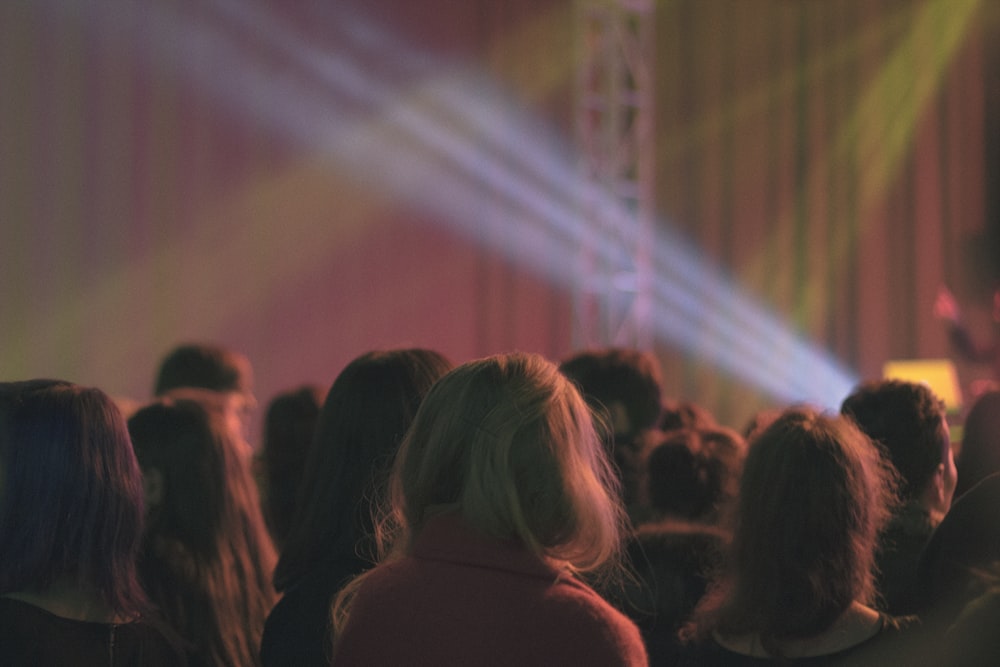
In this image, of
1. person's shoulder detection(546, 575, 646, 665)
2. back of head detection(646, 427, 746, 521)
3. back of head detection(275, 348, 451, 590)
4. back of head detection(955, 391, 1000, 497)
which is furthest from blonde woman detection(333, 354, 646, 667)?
back of head detection(955, 391, 1000, 497)

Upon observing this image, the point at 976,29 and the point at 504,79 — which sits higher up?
the point at 976,29

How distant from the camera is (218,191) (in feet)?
21.0

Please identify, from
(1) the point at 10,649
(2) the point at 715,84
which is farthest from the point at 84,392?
(2) the point at 715,84

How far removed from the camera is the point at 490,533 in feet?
3.98

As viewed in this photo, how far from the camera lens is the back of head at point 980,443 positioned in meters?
2.61

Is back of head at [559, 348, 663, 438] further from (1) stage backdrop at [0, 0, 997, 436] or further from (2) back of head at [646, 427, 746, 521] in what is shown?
(1) stage backdrop at [0, 0, 997, 436]

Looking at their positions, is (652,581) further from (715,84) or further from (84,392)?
(715,84)

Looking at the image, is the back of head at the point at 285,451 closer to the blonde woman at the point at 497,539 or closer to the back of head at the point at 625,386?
the back of head at the point at 625,386

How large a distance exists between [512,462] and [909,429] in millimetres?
1322

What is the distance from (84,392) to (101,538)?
0.21 m

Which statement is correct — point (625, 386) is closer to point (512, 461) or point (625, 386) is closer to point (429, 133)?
point (512, 461)

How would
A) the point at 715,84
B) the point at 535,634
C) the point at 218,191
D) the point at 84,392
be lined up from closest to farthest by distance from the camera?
the point at 535,634
the point at 84,392
the point at 218,191
the point at 715,84

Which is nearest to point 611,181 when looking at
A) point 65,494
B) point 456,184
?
point 456,184

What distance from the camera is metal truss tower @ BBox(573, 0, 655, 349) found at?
26.6ft
